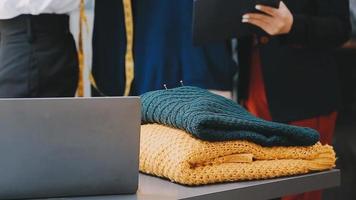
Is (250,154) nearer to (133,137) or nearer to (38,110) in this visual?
(133,137)

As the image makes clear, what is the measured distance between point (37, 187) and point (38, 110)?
3.7 inches

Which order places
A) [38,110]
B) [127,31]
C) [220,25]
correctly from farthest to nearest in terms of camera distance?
[127,31] → [220,25] → [38,110]

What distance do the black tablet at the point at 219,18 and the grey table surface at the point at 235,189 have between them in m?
0.57

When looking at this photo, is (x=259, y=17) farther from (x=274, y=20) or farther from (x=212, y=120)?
(x=212, y=120)

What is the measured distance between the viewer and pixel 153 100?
943mm

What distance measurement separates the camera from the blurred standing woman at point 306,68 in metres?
1.56

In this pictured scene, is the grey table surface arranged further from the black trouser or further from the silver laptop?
the black trouser

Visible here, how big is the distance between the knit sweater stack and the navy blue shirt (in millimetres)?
654

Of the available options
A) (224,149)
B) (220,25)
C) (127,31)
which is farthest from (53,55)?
(224,149)

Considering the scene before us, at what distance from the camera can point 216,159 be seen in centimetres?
84

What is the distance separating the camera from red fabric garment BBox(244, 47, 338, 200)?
5.20ft

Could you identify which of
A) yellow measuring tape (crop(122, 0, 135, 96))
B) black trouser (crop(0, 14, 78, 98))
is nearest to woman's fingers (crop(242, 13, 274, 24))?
yellow measuring tape (crop(122, 0, 135, 96))

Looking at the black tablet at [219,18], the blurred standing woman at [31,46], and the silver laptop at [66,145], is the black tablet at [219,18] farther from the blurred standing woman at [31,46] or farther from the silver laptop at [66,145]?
the silver laptop at [66,145]

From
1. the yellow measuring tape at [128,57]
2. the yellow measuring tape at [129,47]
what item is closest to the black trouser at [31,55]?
the yellow measuring tape at [128,57]
